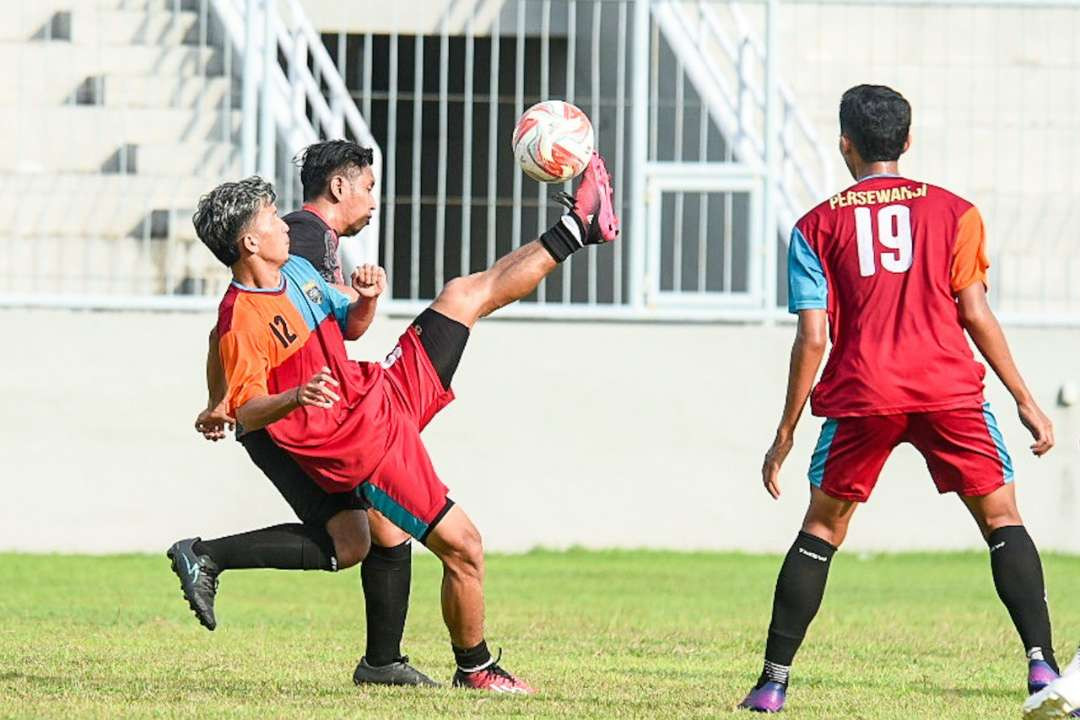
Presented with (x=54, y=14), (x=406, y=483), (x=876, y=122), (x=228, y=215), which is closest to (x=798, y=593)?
(x=406, y=483)

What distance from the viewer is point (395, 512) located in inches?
278

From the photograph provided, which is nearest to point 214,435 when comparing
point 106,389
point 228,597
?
point 228,597

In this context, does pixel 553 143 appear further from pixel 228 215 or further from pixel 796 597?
pixel 796 597

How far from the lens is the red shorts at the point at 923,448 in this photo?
6.63 metres

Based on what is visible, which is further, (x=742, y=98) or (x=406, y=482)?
(x=742, y=98)

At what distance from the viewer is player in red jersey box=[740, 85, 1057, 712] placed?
21.7 ft

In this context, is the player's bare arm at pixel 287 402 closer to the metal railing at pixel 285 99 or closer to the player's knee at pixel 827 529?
the player's knee at pixel 827 529

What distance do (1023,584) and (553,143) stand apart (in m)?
2.57

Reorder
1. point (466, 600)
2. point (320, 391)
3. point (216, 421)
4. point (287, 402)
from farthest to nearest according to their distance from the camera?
point (216, 421) → point (466, 600) → point (287, 402) → point (320, 391)

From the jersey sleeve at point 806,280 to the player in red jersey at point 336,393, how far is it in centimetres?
131

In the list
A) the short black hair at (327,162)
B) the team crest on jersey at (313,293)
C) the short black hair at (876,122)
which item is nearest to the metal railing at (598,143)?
the short black hair at (327,162)

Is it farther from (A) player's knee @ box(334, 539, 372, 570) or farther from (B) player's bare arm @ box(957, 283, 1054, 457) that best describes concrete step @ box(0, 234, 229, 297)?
(B) player's bare arm @ box(957, 283, 1054, 457)

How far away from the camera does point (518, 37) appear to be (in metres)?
13.3

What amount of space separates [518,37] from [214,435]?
632 cm
